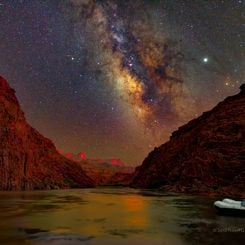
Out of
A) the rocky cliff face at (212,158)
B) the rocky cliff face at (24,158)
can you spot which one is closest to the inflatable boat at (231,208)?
the rocky cliff face at (212,158)

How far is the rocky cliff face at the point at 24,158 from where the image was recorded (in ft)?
391

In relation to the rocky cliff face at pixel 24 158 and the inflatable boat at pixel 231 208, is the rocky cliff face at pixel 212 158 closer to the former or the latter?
the rocky cliff face at pixel 24 158

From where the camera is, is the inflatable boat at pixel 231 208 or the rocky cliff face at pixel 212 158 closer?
the inflatable boat at pixel 231 208

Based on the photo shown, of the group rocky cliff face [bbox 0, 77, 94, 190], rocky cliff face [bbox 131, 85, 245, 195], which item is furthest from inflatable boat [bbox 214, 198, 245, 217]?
rocky cliff face [bbox 0, 77, 94, 190]

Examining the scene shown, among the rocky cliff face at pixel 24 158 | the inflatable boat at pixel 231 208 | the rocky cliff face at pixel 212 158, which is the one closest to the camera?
the inflatable boat at pixel 231 208

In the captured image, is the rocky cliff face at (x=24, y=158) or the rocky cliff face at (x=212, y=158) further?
the rocky cliff face at (x=24, y=158)

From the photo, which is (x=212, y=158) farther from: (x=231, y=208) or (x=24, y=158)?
(x=231, y=208)

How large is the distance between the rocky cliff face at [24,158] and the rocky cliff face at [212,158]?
3748 cm

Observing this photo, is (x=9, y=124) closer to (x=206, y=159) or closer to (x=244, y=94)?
(x=206, y=159)

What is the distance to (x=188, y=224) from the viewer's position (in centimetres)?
2702

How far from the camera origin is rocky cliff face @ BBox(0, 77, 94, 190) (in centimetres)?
11912

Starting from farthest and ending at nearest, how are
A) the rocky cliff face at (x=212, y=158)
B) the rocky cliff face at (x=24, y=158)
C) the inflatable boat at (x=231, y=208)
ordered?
the rocky cliff face at (x=24, y=158) < the rocky cliff face at (x=212, y=158) < the inflatable boat at (x=231, y=208)

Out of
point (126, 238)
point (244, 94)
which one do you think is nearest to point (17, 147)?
point (244, 94)

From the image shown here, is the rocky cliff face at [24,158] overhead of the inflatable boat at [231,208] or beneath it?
overhead
